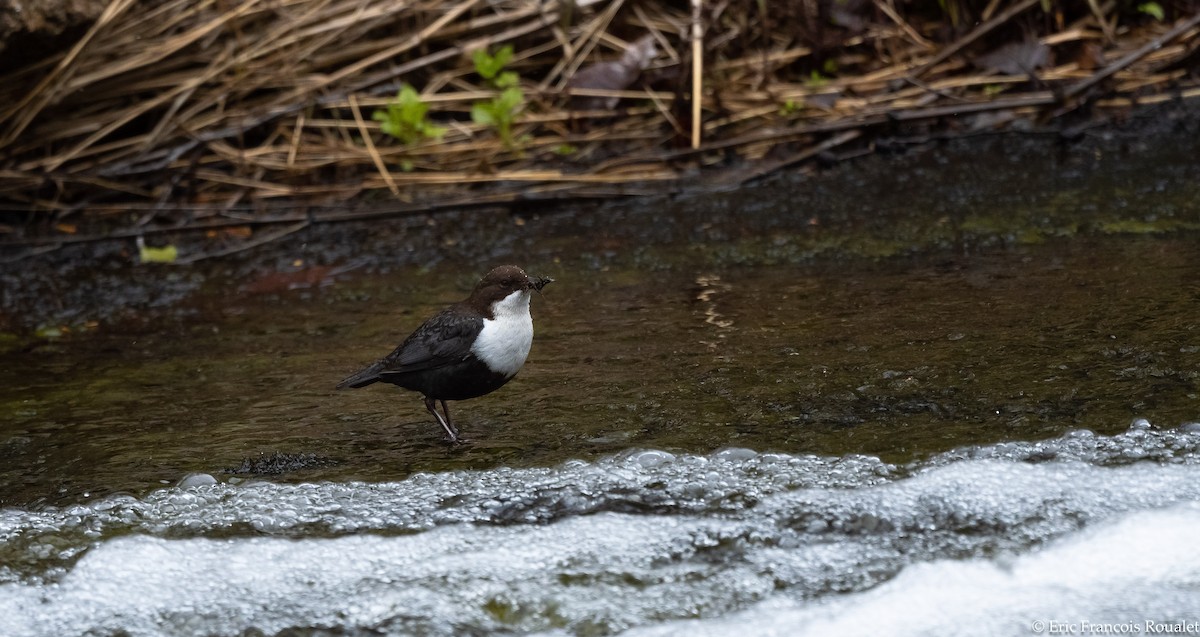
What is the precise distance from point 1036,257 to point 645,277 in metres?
1.35

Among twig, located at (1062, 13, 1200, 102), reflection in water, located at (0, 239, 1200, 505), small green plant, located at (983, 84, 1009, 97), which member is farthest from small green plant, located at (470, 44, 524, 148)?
twig, located at (1062, 13, 1200, 102)

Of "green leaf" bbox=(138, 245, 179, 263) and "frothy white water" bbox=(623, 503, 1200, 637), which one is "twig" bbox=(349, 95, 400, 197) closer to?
"green leaf" bbox=(138, 245, 179, 263)

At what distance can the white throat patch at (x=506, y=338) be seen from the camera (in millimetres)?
3441

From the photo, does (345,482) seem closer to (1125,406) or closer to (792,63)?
(1125,406)

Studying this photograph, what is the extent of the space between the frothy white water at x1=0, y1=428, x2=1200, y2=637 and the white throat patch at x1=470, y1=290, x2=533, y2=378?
0.43 metres

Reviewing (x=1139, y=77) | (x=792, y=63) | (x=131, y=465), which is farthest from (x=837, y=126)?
(x=131, y=465)

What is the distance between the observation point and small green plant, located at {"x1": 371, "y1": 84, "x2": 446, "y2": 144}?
20.0 feet

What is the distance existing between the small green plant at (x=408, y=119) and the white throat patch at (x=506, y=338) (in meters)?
2.69

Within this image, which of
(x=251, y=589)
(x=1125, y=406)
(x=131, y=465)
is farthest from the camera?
(x=131, y=465)

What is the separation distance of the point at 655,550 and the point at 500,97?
12.3ft

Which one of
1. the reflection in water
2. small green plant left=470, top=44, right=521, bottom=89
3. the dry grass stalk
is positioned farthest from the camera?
small green plant left=470, top=44, right=521, bottom=89

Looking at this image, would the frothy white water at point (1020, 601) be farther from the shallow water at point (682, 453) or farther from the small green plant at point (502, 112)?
the small green plant at point (502, 112)

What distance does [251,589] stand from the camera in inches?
106

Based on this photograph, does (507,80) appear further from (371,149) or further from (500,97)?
(371,149)
